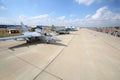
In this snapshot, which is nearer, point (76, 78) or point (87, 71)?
point (76, 78)

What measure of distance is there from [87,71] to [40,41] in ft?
37.1

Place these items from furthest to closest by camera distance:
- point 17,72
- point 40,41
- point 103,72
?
point 40,41
point 103,72
point 17,72

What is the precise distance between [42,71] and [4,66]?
2843 millimetres

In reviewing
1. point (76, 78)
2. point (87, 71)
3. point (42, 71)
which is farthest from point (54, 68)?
point (87, 71)

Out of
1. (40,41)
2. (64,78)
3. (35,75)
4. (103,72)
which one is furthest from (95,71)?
(40,41)

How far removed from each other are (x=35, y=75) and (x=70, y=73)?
2.10 metres

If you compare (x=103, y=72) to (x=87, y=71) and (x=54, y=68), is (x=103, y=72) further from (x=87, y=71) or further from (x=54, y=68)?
(x=54, y=68)

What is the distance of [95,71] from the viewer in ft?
17.6

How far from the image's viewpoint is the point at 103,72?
527 cm

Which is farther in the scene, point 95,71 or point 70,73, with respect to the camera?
point 95,71

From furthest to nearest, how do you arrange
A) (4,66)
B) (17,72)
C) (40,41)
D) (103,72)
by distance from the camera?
(40,41) < (4,66) < (103,72) < (17,72)

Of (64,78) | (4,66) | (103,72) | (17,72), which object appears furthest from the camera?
(4,66)

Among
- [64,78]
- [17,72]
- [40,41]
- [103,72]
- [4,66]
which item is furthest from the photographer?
[40,41]

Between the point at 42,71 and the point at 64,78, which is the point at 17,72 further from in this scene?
the point at 64,78
